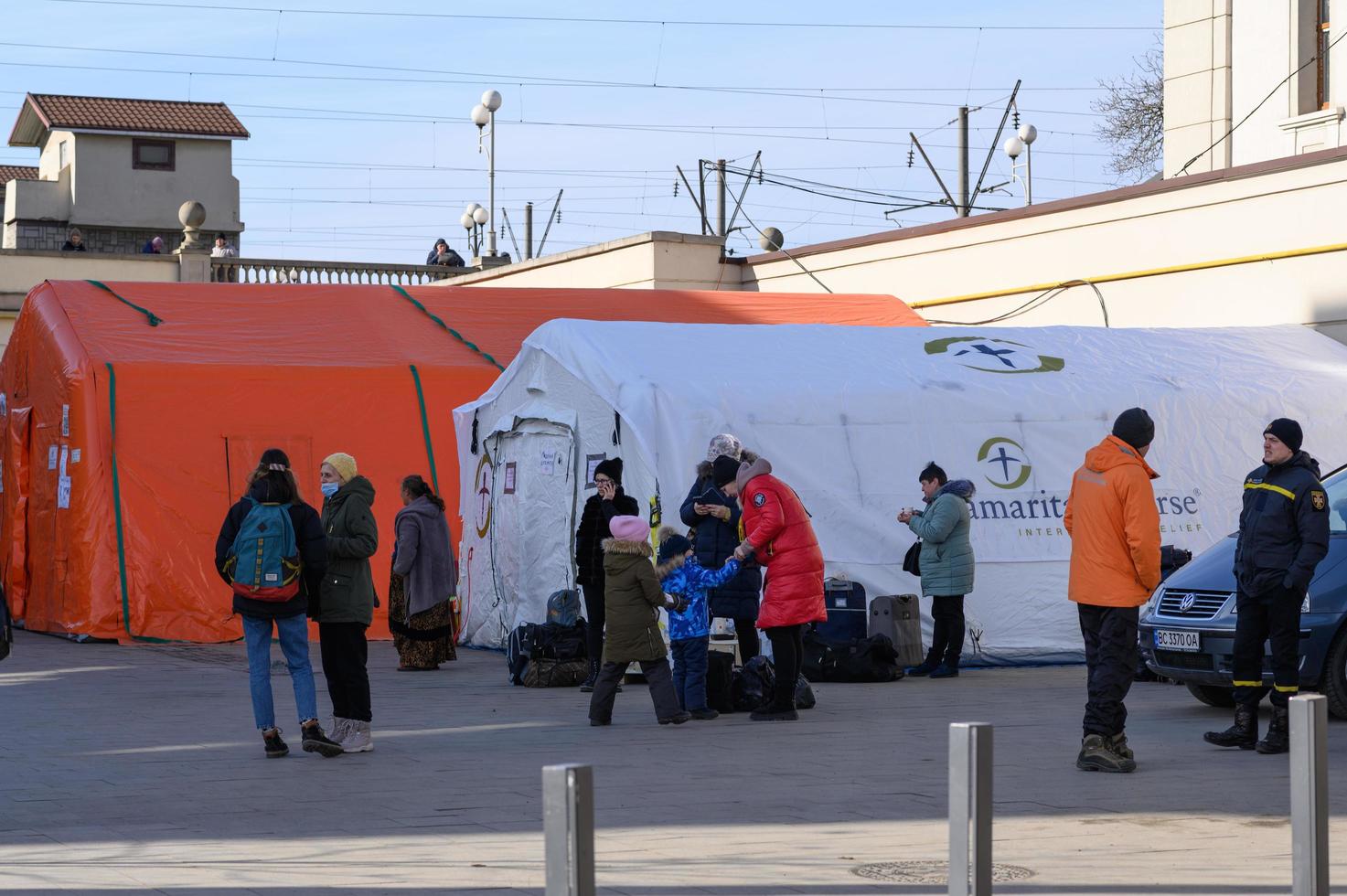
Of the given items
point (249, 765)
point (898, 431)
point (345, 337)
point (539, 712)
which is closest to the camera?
point (249, 765)

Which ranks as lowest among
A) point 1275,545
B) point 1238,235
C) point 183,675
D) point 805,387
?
point 183,675

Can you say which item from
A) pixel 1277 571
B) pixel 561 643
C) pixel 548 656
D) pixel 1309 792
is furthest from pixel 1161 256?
pixel 1309 792

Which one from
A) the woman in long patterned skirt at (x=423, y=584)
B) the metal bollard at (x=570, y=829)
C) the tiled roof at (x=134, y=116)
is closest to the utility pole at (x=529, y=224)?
the tiled roof at (x=134, y=116)

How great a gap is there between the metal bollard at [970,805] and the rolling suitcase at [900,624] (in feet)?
34.2

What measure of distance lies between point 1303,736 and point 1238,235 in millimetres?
15140

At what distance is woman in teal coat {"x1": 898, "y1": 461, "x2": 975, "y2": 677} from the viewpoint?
1469 centimetres

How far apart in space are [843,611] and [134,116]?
48634 mm

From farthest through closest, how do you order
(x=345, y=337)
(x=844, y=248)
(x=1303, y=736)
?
(x=844, y=248) → (x=345, y=337) → (x=1303, y=736)

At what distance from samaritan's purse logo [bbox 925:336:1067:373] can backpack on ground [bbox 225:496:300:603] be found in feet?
27.2

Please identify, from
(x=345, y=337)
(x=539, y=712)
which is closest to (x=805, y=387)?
(x=539, y=712)

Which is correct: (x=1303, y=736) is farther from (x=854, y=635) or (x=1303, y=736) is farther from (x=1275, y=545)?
(x=854, y=635)

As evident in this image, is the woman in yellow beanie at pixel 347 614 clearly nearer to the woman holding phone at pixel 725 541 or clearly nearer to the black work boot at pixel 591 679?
the woman holding phone at pixel 725 541

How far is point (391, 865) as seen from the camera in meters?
6.85

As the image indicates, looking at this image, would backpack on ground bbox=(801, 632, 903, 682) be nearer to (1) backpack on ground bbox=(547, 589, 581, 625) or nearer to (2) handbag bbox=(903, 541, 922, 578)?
(2) handbag bbox=(903, 541, 922, 578)
